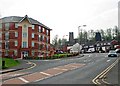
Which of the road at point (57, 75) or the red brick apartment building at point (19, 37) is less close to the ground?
the red brick apartment building at point (19, 37)

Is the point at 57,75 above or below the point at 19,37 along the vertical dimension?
below

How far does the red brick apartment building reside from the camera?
85.7 meters

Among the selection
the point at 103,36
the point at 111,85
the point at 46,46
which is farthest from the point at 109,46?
the point at 111,85

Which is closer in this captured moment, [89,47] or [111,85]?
[111,85]

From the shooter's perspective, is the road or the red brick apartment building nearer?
the road

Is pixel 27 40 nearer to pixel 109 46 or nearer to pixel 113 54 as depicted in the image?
pixel 113 54

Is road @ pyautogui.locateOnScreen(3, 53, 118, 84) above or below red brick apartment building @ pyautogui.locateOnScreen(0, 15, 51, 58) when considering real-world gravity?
below

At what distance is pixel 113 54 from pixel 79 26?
23306 mm

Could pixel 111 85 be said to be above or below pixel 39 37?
below

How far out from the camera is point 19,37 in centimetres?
8669

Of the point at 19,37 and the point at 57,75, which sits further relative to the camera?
the point at 19,37

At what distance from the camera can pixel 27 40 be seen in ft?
286

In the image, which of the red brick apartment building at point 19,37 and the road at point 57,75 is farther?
the red brick apartment building at point 19,37

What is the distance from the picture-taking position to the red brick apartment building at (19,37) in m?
85.7
